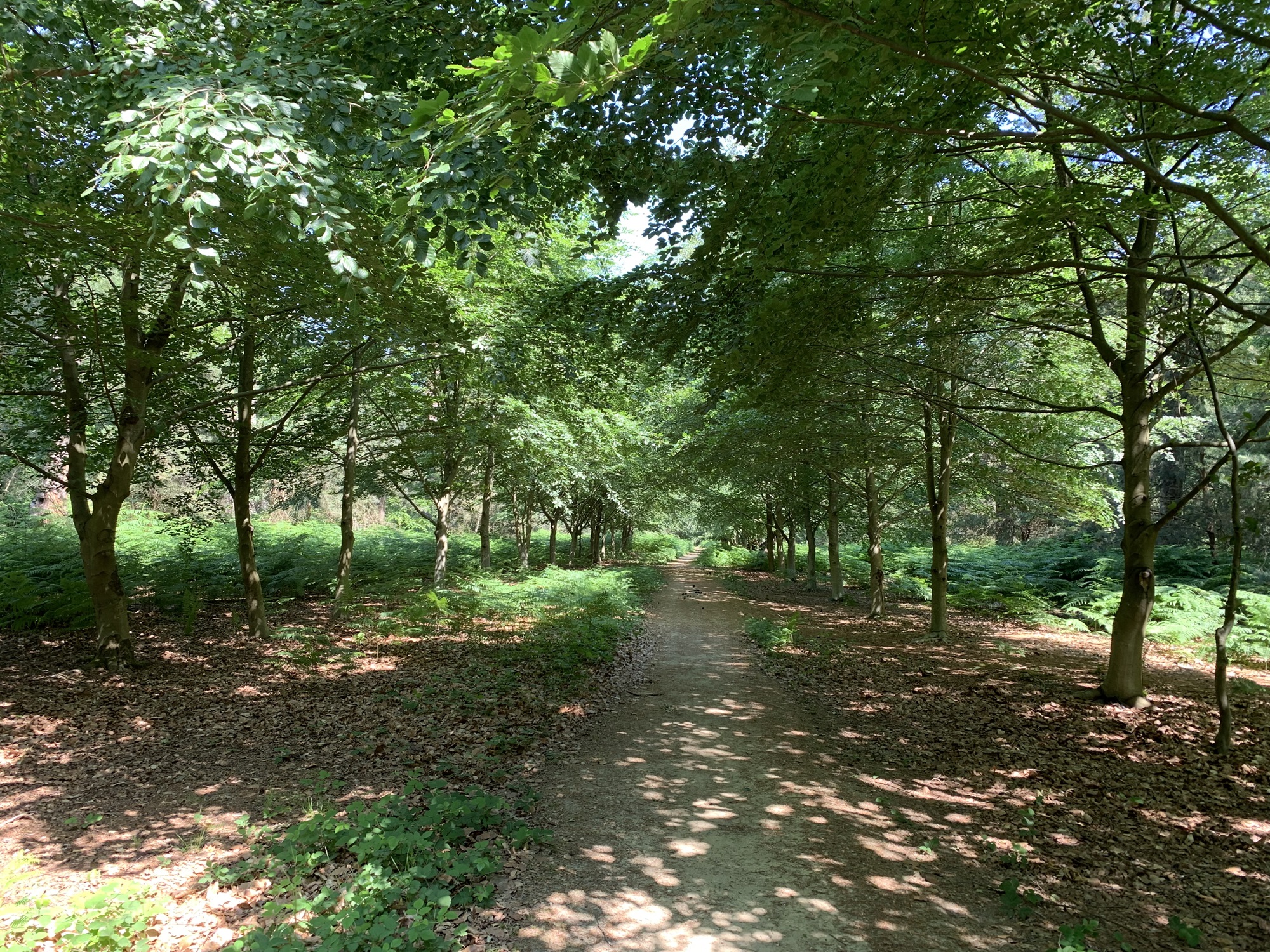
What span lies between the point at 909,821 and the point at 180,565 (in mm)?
15732

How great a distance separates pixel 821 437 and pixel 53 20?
11180 mm

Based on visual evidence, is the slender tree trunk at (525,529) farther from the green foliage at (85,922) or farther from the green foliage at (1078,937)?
the green foliage at (1078,937)

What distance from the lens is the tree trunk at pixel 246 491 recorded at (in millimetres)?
9742

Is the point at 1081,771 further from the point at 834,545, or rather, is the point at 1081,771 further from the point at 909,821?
the point at 834,545

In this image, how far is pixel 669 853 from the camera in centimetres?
419

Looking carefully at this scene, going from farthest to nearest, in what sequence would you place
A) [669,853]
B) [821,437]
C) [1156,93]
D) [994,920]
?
1. [821,437]
2. [669,853]
3. [1156,93]
4. [994,920]

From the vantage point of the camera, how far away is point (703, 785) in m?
5.36

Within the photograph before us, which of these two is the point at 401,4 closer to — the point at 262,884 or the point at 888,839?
the point at 262,884

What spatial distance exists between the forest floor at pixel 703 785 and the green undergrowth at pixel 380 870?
17cm

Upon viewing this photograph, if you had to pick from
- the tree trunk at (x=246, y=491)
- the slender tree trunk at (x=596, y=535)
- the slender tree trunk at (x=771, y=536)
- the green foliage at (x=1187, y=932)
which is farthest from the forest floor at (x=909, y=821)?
the slender tree trunk at (x=771, y=536)

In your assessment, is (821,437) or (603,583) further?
(603,583)

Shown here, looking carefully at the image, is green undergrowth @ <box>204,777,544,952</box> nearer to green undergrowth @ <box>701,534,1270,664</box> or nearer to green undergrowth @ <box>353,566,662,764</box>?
green undergrowth @ <box>353,566,662,764</box>

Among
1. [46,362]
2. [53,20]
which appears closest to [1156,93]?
[53,20]

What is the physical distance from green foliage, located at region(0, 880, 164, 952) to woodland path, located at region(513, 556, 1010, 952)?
6.37ft
